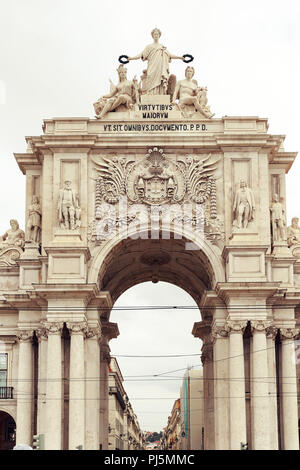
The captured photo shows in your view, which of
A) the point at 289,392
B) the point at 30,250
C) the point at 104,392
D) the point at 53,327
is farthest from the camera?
the point at 104,392

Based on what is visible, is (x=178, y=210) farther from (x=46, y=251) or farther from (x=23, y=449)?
(x=23, y=449)

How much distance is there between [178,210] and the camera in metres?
48.2

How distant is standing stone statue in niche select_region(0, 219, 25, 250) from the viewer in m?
50.0

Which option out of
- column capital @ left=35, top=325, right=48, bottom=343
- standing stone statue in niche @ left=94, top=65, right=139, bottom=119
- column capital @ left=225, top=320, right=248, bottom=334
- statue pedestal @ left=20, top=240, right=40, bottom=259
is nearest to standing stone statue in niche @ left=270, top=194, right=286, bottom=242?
column capital @ left=225, top=320, right=248, bottom=334

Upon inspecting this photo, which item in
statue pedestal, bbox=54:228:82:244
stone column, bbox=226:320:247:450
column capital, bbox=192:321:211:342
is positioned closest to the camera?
stone column, bbox=226:320:247:450

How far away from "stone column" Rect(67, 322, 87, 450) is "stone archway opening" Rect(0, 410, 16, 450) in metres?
8.51

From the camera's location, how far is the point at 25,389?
47.2 m

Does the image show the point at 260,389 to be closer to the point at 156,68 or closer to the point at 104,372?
the point at 104,372

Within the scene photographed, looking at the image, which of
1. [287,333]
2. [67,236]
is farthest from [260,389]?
[67,236]

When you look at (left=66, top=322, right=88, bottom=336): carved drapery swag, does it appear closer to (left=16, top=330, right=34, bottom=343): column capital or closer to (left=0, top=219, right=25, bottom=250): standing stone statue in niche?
(left=16, top=330, right=34, bottom=343): column capital

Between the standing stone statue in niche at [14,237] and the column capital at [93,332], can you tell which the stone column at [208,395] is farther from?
the standing stone statue in niche at [14,237]

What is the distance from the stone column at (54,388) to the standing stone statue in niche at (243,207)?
387 inches

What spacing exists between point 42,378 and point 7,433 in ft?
26.7

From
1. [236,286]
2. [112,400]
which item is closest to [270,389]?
[236,286]
